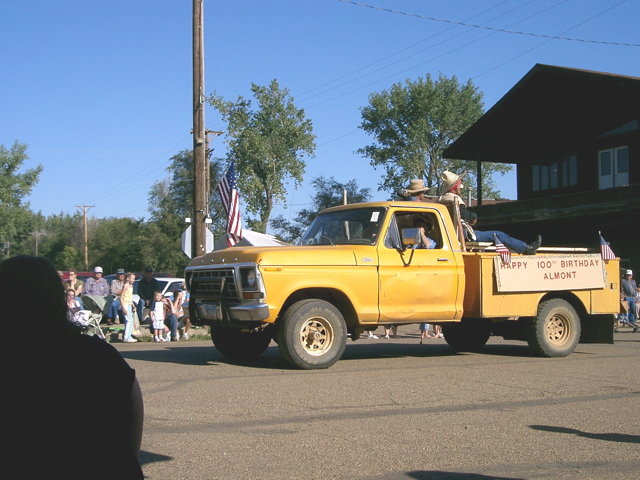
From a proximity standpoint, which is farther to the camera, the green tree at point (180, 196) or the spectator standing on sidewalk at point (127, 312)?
the green tree at point (180, 196)

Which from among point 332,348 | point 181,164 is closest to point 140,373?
point 332,348

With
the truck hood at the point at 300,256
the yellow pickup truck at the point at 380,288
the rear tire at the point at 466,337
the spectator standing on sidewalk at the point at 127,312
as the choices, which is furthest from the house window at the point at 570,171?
the truck hood at the point at 300,256

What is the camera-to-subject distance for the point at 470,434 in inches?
228

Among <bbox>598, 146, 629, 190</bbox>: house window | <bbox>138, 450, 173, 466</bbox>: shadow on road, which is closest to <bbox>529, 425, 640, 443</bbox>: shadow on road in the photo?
<bbox>138, 450, 173, 466</bbox>: shadow on road

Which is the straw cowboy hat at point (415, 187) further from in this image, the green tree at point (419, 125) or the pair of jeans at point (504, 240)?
the green tree at point (419, 125)

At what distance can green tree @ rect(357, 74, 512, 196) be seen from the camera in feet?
209

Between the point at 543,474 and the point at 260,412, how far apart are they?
273 cm

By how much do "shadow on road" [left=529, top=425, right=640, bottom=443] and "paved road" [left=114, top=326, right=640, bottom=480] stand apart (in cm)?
2

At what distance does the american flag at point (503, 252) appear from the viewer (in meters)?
10.5

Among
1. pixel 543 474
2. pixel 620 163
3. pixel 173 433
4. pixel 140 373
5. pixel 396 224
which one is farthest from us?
pixel 620 163

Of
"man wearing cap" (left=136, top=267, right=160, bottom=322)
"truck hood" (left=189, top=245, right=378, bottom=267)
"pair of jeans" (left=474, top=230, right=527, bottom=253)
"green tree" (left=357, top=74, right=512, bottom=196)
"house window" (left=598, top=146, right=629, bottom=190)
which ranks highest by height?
"green tree" (left=357, top=74, right=512, bottom=196)

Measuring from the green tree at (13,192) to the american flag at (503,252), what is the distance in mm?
54472

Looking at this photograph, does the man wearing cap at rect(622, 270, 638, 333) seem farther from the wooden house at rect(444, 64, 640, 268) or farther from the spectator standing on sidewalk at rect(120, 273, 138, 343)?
the spectator standing on sidewalk at rect(120, 273, 138, 343)

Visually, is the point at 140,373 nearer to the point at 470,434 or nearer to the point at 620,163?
the point at 470,434
